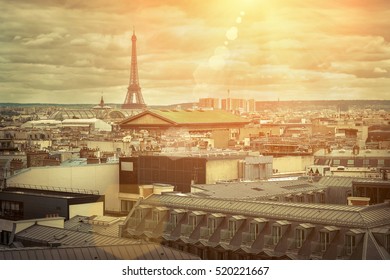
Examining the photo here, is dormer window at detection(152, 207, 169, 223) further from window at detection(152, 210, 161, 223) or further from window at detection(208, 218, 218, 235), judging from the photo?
window at detection(208, 218, 218, 235)

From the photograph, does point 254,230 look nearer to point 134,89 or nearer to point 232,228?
point 232,228

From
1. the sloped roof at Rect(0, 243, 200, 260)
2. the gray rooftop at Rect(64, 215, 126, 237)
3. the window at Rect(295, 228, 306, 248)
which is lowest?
the gray rooftop at Rect(64, 215, 126, 237)

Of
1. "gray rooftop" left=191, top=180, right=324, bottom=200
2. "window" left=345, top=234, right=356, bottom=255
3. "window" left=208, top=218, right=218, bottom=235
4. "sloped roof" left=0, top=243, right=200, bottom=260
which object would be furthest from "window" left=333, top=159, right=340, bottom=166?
"sloped roof" left=0, top=243, right=200, bottom=260

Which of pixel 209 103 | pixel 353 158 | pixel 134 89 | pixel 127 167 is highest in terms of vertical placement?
pixel 134 89

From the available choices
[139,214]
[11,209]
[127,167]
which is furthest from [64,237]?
[127,167]

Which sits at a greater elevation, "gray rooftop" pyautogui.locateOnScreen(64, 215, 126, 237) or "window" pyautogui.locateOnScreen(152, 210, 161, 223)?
"window" pyautogui.locateOnScreen(152, 210, 161, 223)

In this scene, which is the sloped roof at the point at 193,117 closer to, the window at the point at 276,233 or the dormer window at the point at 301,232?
the window at the point at 276,233

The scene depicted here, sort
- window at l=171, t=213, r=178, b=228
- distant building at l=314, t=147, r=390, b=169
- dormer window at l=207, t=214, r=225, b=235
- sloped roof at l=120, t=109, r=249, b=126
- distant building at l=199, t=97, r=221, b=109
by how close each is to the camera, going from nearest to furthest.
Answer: dormer window at l=207, t=214, r=225, b=235 → window at l=171, t=213, r=178, b=228 → distant building at l=199, t=97, r=221, b=109 → sloped roof at l=120, t=109, r=249, b=126 → distant building at l=314, t=147, r=390, b=169
